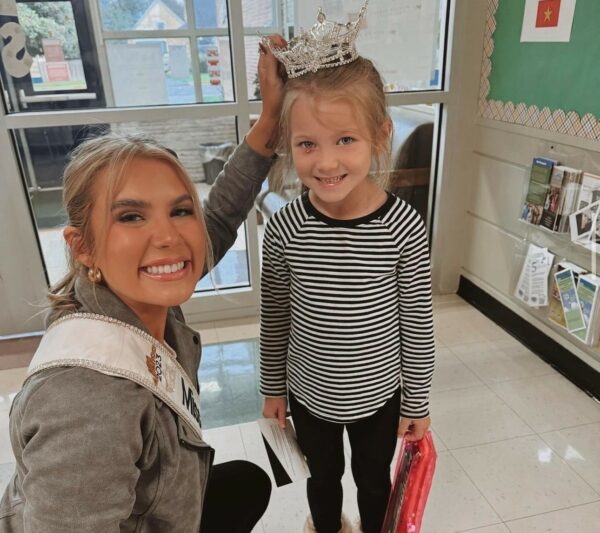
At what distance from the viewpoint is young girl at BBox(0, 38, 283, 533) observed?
Answer: 66cm

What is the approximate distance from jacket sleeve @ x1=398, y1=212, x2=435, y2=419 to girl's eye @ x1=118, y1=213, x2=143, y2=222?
513 mm

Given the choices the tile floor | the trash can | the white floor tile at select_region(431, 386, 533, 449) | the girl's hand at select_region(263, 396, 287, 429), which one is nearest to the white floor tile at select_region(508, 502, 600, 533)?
the tile floor

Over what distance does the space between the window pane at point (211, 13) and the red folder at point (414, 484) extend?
1.90m

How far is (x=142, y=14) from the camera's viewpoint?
222 centimetres

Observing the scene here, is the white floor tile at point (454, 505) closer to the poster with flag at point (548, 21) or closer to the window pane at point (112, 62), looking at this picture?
the poster with flag at point (548, 21)

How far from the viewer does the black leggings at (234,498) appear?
111cm

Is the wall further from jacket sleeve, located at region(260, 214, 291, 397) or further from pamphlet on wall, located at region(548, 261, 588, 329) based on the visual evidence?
jacket sleeve, located at region(260, 214, 291, 397)

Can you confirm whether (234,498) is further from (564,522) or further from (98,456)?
(564,522)

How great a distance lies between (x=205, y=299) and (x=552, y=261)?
64.0 inches

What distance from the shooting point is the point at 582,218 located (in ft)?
6.31

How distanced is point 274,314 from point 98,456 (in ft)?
1.97

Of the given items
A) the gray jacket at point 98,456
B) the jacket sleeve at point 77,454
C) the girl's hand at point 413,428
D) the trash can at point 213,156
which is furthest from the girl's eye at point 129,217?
the trash can at point 213,156

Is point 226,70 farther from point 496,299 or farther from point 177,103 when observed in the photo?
point 496,299

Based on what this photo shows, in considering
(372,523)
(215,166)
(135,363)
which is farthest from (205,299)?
(135,363)
